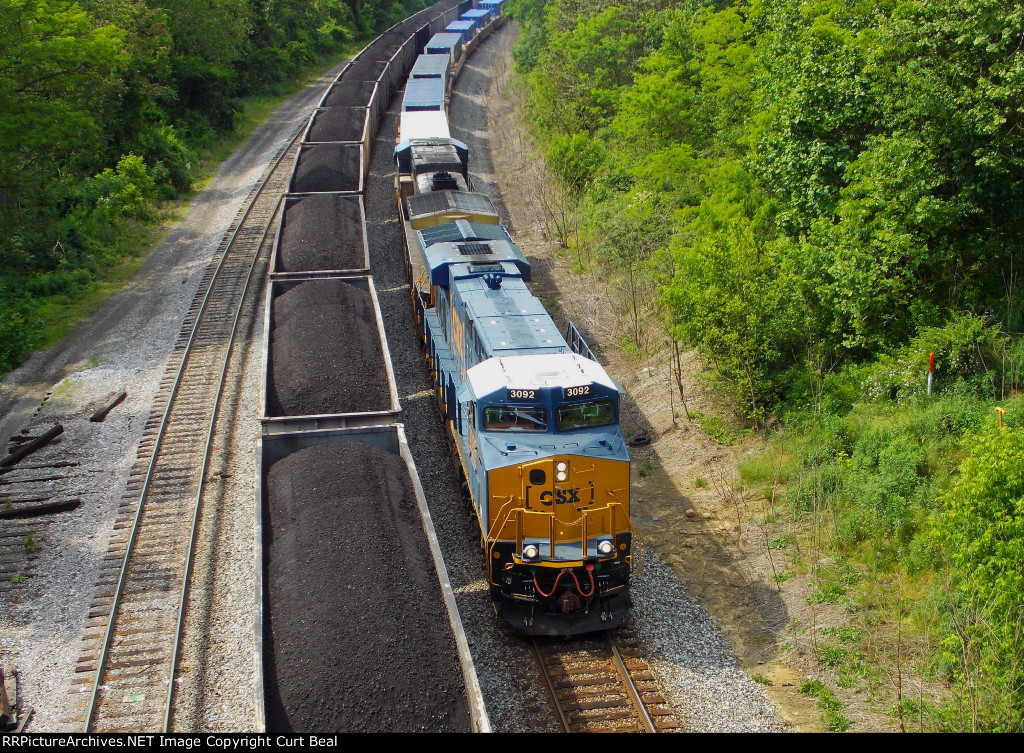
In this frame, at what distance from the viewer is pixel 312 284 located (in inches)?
899

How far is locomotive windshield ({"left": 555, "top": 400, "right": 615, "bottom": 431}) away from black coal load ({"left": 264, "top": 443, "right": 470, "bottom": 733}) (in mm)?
2878

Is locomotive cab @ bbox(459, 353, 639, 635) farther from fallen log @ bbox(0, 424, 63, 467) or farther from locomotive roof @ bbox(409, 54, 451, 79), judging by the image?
locomotive roof @ bbox(409, 54, 451, 79)

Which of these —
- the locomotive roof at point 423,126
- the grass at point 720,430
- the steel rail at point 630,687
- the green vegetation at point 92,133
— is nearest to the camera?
the steel rail at point 630,687

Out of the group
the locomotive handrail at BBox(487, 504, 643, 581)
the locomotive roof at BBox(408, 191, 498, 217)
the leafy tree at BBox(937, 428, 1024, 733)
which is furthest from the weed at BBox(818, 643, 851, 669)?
the locomotive roof at BBox(408, 191, 498, 217)

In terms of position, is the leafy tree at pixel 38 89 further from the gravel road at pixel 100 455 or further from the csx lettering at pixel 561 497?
the csx lettering at pixel 561 497

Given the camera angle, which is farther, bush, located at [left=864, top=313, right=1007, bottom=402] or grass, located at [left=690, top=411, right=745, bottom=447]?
grass, located at [left=690, top=411, right=745, bottom=447]

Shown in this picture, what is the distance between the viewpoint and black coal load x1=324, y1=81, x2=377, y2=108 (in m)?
46.5

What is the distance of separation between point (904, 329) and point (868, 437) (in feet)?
9.15

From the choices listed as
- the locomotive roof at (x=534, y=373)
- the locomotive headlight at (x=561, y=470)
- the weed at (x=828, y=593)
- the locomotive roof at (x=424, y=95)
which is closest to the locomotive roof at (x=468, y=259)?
the locomotive roof at (x=534, y=373)

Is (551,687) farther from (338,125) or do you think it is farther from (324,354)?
(338,125)

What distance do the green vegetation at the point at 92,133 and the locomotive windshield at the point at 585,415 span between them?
17267 millimetres

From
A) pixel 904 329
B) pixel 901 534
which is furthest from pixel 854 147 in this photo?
pixel 901 534

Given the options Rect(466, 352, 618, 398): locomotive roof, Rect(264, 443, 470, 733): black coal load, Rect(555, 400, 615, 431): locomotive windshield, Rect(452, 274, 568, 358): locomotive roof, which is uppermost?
Rect(452, 274, 568, 358): locomotive roof

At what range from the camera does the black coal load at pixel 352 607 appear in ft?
33.2
